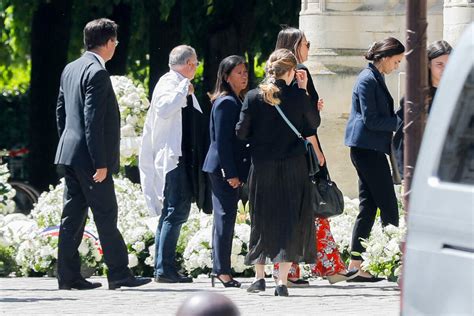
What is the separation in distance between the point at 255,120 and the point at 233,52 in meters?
11.0

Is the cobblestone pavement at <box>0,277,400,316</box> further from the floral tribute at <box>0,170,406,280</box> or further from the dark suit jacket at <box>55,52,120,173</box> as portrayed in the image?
the dark suit jacket at <box>55,52,120,173</box>

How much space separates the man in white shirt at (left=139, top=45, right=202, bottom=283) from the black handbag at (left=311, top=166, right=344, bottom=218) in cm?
115

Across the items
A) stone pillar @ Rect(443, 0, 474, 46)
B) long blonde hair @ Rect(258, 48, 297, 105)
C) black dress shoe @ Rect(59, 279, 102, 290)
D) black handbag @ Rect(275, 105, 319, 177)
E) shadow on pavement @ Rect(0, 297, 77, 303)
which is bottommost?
shadow on pavement @ Rect(0, 297, 77, 303)

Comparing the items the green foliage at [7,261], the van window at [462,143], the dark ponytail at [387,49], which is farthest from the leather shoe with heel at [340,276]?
the van window at [462,143]

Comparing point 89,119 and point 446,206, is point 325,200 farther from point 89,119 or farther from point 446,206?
point 446,206

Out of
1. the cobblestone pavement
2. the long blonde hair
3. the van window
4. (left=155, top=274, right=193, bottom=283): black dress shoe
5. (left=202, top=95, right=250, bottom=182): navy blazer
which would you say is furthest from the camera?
(left=155, top=274, right=193, bottom=283): black dress shoe

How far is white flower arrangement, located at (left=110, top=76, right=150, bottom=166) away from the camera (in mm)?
14961

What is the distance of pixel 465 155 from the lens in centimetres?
646

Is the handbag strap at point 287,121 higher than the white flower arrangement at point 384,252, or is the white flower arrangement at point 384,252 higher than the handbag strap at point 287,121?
the handbag strap at point 287,121

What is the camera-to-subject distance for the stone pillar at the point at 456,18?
13492 millimetres

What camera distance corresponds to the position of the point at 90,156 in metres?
11.6

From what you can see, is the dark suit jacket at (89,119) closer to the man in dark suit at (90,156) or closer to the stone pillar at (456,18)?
the man in dark suit at (90,156)

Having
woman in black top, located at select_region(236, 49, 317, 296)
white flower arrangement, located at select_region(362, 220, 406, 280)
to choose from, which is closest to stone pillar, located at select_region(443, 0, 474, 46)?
white flower arrangement, located at select_region(362, 220, 406, 280)

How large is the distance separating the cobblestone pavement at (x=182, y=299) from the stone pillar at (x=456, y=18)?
2307mm
